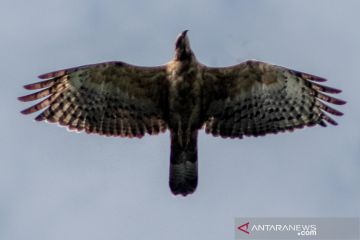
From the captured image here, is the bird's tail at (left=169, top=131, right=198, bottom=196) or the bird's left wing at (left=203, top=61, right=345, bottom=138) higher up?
the bird's left wing at (left=203, top=61, right=345, bottom=138)

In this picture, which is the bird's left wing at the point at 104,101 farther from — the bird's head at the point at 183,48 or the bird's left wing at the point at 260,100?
the bird's left wing at the point at 260,100

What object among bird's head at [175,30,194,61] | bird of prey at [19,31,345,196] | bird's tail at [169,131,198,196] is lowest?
bird's tail at [169,131,198,196]

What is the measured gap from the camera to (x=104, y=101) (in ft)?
49.8

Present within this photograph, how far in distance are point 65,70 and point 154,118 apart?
80.1 inches

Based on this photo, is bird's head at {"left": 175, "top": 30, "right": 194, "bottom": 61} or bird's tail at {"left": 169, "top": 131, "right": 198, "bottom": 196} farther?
bird's tail at {"left": 169, "top": 131, "right": 198, "bottom": 196}

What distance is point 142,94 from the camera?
15.0 m

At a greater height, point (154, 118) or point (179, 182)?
point (154, 118)

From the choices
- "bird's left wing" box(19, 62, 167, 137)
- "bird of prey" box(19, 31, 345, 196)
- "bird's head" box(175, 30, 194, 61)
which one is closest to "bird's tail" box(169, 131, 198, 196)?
"bird of prey" box(19, 31, 345, 196)

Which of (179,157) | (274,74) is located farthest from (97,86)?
(274,74)

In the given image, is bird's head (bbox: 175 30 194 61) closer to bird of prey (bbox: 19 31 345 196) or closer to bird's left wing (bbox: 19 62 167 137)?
bird of prey (bbox: 19 31 345 196)

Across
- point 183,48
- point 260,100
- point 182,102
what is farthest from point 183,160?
point 183,48

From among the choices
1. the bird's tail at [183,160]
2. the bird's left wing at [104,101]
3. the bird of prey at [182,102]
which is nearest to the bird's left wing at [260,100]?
the bird of prey at [182,102]

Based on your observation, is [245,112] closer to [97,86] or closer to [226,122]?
[226,122]

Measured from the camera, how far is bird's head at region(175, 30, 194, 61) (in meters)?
14.2
